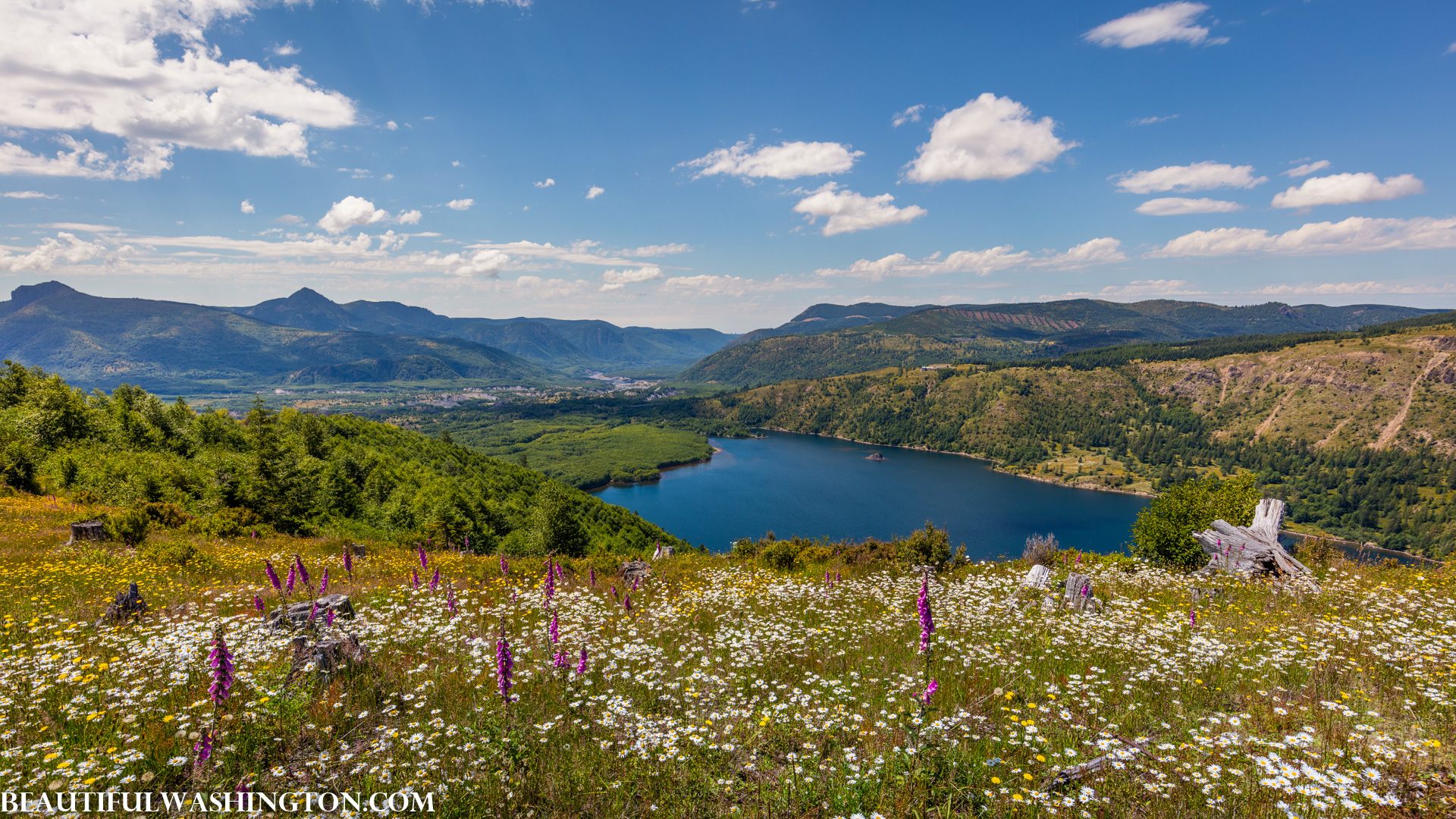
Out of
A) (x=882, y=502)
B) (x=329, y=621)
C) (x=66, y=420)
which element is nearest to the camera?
(x=329, y=621)

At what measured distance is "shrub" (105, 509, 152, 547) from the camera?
1728 centimetres

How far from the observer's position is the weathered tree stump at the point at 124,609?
9.61 m

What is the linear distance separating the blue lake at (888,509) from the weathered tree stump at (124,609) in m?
113

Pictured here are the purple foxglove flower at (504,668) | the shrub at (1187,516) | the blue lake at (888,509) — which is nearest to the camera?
the purple foxglove flower at (504,668)

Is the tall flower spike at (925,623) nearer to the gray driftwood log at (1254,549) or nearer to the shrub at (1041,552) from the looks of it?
the gray driftwood log at (1254,549)

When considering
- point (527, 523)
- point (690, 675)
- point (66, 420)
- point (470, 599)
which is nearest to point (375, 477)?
point (66, 420)

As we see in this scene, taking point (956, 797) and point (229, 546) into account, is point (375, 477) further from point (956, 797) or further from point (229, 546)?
point (956, 797)

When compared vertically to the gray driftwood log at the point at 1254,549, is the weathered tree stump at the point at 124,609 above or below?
above

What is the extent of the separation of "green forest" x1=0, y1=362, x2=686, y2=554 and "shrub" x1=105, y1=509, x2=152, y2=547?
1.99m

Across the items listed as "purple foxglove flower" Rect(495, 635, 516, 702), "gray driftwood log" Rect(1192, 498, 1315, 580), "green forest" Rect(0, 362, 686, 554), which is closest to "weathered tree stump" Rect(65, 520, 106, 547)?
"green forest" Rect(0, 362, 686, 554)

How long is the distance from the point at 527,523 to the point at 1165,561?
67.7 meters

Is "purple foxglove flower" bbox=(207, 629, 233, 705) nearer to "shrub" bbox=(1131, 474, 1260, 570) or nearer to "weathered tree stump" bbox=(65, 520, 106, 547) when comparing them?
"weathered tree stump" bbox=(65, 520, 106, 547)

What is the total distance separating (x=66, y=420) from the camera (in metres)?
34.2

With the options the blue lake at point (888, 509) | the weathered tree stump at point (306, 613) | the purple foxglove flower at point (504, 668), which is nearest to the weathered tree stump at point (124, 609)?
the weathered tree stump at point (306, 613)
